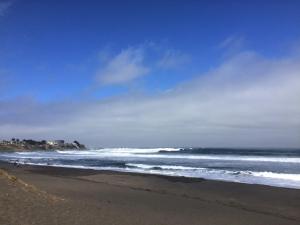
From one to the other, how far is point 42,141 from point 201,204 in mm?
128374

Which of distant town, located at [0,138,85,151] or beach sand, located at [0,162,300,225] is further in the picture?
distant town, located at [0,138,85,151]

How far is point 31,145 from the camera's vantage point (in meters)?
132

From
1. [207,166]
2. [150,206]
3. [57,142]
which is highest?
[57,142]

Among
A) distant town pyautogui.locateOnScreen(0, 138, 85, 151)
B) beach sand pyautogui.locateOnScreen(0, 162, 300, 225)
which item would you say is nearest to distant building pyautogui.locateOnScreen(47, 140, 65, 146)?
distant town pyautogui.locateOnScreen(0, 138, 85, 151)

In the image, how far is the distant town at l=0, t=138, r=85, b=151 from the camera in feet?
394

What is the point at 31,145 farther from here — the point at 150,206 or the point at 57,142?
the point at 150,206

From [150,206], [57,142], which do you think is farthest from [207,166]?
[57,142]

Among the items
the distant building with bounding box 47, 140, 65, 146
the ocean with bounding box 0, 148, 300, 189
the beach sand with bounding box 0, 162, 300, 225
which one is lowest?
the beach sand with bounding box 0, 162, 300, 225

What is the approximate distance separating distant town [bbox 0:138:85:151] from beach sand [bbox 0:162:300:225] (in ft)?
340

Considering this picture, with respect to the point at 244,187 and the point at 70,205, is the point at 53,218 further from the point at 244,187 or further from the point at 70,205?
the point at 244,187

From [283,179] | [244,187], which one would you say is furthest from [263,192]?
[283,179]

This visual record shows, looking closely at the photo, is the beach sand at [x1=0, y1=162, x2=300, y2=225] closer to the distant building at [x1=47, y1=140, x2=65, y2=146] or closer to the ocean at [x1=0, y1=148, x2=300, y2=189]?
the ocean at [x1=0, y1=148, x2=300, y2=189]

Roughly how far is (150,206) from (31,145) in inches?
4786

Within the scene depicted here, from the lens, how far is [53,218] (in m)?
11.5
